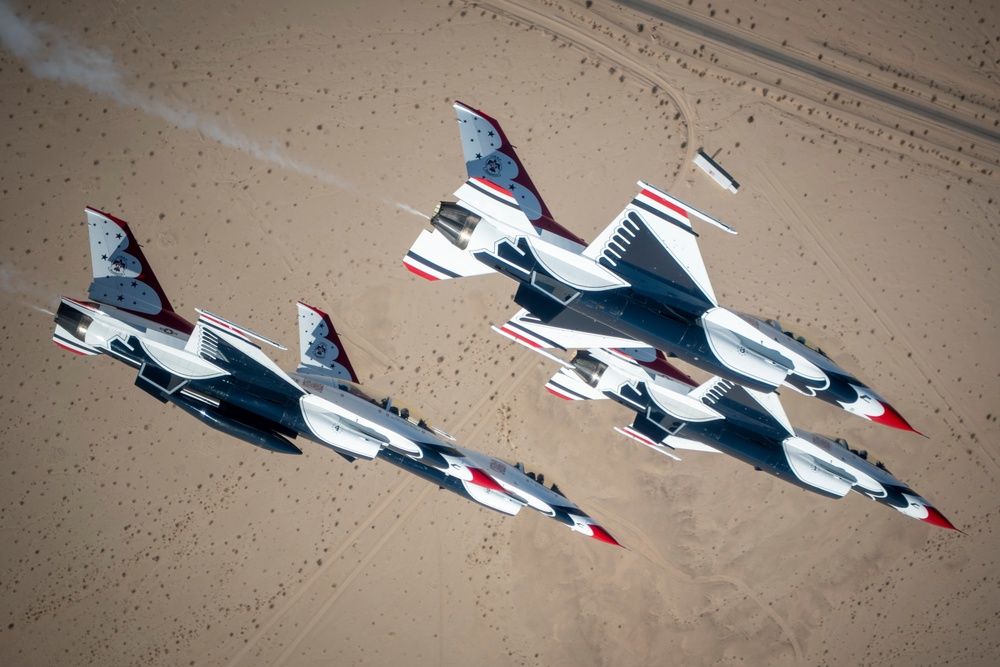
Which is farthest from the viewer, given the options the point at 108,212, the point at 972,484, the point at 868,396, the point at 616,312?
the point at 972,484

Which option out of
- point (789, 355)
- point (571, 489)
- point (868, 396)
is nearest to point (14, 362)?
point (571, 489)

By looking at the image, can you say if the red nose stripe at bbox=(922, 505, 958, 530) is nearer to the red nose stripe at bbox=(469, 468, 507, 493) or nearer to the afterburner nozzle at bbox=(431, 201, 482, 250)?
the red nose stripe at bbox=(469, 468, 507, 493)

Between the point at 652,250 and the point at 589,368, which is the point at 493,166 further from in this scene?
the point at 589,368

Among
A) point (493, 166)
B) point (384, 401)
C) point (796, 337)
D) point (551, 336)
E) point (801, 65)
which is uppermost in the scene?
point (801, 65)

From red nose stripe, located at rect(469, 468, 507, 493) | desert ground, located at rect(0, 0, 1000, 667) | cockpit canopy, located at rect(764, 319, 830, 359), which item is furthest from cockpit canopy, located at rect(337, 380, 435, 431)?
cockpit canopy, located at rect(764, 319, 830, 359)

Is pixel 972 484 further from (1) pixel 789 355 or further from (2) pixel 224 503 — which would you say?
(2) pixel 224 503

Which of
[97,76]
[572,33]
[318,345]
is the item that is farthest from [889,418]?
[97,76]

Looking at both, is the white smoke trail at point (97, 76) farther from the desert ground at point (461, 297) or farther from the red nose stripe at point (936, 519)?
the red nose stripe at point (936, 519)
